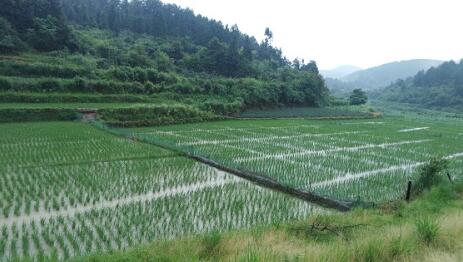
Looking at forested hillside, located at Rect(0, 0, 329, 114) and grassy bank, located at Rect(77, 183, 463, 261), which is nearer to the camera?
grassy bank, located at Rect(77, 183, 463, 261)

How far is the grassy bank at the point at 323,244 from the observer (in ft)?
15.8

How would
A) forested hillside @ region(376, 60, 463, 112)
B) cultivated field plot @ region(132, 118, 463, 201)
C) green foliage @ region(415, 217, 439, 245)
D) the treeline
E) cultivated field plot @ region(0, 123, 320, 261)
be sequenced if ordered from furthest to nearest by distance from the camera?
forested hillside @ region(376, 60, 463, 112)
the treeline
cultivated field plot @ region(132, 118, 463, 201)
cultivated field plot @ region(0, 123, 320, 261)
green foliage @ region(415, 217, 439, 245)

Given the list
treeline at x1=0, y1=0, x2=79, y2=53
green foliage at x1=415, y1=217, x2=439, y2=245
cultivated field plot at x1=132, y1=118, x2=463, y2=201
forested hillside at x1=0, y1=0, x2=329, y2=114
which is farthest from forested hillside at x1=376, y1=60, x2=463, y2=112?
green foliage at x1=415, y1=217, x2=439, y2=245

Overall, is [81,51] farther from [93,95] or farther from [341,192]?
[341,192]

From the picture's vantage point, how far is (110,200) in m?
10.3

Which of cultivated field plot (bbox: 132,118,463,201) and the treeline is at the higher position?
the treeline

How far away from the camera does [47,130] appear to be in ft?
67.8

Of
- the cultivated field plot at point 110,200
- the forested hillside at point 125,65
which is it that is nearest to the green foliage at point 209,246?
the cultivated field plot at point 110,200

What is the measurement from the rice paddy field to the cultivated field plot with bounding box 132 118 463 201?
0.23 feet

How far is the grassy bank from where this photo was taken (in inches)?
189

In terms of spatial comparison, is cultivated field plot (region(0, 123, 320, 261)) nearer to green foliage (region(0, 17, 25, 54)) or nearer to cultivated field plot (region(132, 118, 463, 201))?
cultivated field plot (region(132, 118, 463, 201))

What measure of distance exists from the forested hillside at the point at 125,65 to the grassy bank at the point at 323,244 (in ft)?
85.8

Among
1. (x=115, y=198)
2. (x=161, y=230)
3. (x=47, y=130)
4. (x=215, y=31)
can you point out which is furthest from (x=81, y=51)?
(x=161, y=230)

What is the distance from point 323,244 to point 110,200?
21.3 ft
